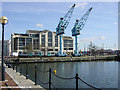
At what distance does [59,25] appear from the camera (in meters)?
91.8

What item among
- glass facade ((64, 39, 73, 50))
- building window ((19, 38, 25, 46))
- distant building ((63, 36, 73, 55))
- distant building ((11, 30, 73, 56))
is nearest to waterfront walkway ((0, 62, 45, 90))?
distant building ((11, 30, 73, 56))

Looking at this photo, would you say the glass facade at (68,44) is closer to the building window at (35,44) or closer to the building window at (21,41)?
the building window at (35,44)

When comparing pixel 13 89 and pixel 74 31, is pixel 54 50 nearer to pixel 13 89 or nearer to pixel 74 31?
pixel 74 31

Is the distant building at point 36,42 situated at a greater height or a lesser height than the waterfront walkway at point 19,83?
greater

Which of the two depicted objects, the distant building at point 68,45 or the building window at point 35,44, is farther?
the distant building at point 68,45

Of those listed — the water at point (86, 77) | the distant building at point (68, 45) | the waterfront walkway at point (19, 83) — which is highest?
the distant building at point (68, 45)

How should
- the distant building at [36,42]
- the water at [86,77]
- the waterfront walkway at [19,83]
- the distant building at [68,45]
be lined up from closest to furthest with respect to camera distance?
the waterfront walkway at [19,83], the water at [86,77], the distant building at [36,42], the distant building at [68,45]

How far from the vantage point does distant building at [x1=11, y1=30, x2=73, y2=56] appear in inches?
3691

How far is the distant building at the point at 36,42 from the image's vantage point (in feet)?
308

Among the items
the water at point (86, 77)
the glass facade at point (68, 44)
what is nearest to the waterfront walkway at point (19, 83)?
the water at point (86, 77)

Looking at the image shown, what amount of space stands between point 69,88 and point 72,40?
320ft

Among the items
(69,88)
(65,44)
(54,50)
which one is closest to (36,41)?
(54,50)

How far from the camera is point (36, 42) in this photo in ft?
325

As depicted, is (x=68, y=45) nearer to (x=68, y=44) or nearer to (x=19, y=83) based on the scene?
(x=68, y=44)
